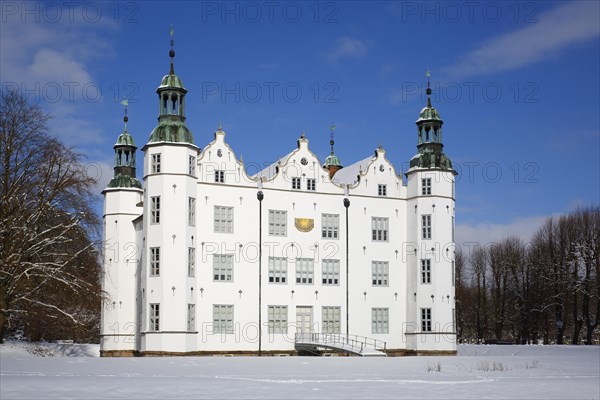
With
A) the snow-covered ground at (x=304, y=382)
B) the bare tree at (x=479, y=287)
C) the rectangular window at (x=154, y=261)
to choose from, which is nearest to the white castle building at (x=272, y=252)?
the rectangular window at (x=154, y=261)

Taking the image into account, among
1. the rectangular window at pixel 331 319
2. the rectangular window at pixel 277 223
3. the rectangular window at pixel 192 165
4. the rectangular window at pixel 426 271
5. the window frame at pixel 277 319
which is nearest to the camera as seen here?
the rectangular window at pixel 192 165

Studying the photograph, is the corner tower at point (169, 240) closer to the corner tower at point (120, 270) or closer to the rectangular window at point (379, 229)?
the corner tower at point (120, 270)

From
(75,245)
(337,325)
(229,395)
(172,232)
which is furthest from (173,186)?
(229,395)

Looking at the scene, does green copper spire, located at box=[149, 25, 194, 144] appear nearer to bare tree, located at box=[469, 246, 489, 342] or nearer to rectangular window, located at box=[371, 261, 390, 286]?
rectangular window, located at box=[371, 261, 390, 286]

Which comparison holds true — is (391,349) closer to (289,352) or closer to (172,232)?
(289,352)

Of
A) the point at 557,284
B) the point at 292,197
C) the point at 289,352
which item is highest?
the point at 292,197

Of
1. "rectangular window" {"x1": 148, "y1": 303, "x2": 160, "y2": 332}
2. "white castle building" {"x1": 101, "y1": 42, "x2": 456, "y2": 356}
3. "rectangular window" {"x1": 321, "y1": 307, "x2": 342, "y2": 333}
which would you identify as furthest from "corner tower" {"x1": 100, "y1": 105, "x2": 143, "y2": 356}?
"rectangular window" {"x1": 321, "y1": 307, "x2": 342, "y2": 333}

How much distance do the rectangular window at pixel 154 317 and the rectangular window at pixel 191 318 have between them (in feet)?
5.61

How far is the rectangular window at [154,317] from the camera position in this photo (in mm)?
44281

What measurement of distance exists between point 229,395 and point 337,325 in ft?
102

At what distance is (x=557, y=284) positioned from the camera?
6394 centimetres

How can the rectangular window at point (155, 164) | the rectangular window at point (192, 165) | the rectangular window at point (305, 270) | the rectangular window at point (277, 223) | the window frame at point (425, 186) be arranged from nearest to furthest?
the rectangular window at point (155, 164), the rectangular window at point (192, 165), the rectangular window at point (277, 223), the rectangular window at point (305, 270), the window frame at point (425, 186)

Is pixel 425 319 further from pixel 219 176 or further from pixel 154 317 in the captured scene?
pixel 154 317

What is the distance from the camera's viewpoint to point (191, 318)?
45000 millimetres
